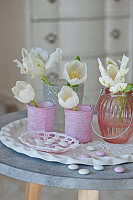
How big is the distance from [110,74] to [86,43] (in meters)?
1.61

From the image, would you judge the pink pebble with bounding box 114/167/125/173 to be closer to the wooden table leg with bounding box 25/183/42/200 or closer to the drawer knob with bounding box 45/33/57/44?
the wooden table leg with bounding box 25/183/42/200

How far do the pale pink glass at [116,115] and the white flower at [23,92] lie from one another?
184mm

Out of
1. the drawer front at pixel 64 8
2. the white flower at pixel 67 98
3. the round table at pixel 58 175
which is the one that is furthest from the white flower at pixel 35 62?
the drawer front at pixel 64 8

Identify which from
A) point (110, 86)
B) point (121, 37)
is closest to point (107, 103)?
point (110, 86)

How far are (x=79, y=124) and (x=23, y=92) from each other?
165mm

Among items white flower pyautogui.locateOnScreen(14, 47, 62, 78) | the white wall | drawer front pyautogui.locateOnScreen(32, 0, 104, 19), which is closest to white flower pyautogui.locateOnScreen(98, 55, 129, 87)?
white flower pyautogui.locateOnScreen(14, 47, 62, 78)

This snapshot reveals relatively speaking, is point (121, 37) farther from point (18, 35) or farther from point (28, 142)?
point (28, 142)

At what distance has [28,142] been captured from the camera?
3.22 ft

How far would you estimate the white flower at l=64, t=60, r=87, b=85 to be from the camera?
3.31 ft

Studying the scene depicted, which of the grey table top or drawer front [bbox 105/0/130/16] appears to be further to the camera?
drawer front [bbox 105/0/130/16]

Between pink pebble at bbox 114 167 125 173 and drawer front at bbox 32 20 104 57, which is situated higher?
drawer front at bbox 32 20 104 57

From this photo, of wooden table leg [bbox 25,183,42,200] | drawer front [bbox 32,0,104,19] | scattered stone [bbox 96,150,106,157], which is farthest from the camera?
drawer front [bbox 32,0,104,19]

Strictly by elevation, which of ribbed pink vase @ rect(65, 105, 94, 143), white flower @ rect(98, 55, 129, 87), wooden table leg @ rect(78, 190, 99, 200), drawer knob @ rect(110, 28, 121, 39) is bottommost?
wooden table leg @ rect(78, 190, 99, 200)

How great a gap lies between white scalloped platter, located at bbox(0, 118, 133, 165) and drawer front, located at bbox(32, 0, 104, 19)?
1461 mm
